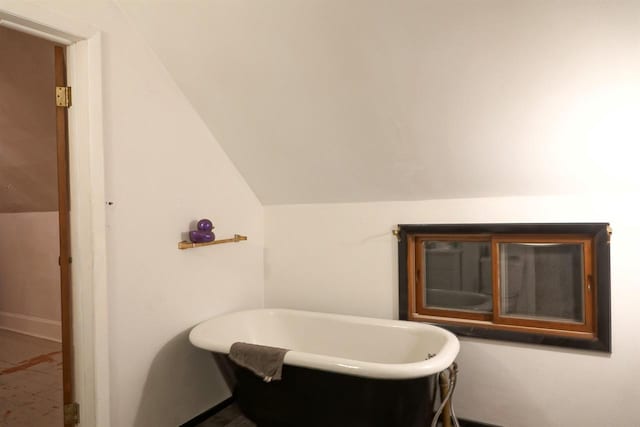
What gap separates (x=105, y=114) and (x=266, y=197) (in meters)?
1.25

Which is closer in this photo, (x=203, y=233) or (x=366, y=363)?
(x=366, y=363)

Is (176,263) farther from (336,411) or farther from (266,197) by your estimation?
(336,411)

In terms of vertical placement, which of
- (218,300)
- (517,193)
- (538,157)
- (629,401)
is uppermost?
(538,157)

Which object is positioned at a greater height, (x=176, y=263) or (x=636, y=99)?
(x=636, y=99)

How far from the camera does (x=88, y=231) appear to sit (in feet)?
5.93

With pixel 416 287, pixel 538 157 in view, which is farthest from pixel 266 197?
pixel 538 157

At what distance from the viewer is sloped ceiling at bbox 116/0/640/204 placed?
1572mm

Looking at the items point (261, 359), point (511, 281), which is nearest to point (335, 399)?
point (261, 359)

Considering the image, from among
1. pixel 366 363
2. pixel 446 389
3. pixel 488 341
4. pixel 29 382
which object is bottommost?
pixel 29 382

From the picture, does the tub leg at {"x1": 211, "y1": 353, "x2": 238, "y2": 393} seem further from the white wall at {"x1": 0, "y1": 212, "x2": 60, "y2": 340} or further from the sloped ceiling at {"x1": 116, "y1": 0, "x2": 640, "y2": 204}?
the white wall at {"x1": 0, "y1": 212, "x2": 60, "y2": 340}

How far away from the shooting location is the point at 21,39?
2.29m

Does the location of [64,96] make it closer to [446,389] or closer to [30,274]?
[446,389]

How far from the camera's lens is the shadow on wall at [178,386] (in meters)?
2.10

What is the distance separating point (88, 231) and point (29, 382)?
1696 mm
